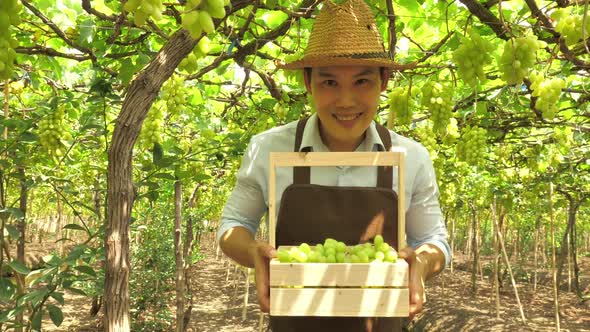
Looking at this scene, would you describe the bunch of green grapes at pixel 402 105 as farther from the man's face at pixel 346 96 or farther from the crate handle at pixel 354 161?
the crate handle at pixel 354 161

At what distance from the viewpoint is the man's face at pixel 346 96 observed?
1.93 metres

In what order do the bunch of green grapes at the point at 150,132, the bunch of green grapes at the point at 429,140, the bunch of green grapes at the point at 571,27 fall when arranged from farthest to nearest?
the bunch of green grapes at the point at 429,140 < the bunch of green grapes at the point at 150,132 < the bunch of green grapes at the point at 571,27

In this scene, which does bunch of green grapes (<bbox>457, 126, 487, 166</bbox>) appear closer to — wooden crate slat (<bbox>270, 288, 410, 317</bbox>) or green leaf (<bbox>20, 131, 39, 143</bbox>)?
green leaf (<bbox>20, 131, 39, 143</bbox>)

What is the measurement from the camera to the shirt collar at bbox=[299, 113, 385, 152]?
217 cm

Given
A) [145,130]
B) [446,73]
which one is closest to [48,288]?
[145,130]

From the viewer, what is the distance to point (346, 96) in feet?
6.28

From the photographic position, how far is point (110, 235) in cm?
245

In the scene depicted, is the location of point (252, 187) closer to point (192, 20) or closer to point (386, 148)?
point (386, 148)

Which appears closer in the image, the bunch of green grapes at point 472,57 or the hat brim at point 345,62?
the hat brim at point 345,62

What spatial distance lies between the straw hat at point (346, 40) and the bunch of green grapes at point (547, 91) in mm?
981

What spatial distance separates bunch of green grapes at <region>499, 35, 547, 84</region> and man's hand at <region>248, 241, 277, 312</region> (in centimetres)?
121

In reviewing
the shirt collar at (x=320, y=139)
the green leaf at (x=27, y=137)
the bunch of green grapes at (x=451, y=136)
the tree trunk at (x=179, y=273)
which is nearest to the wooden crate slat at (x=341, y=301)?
the shirt collar at (x=320, y=139)

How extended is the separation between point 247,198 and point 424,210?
694 millimetres

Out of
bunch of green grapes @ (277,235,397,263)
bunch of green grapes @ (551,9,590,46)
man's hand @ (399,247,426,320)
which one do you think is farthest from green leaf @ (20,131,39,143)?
bunch of green grapes @ (551,9,590,46)
